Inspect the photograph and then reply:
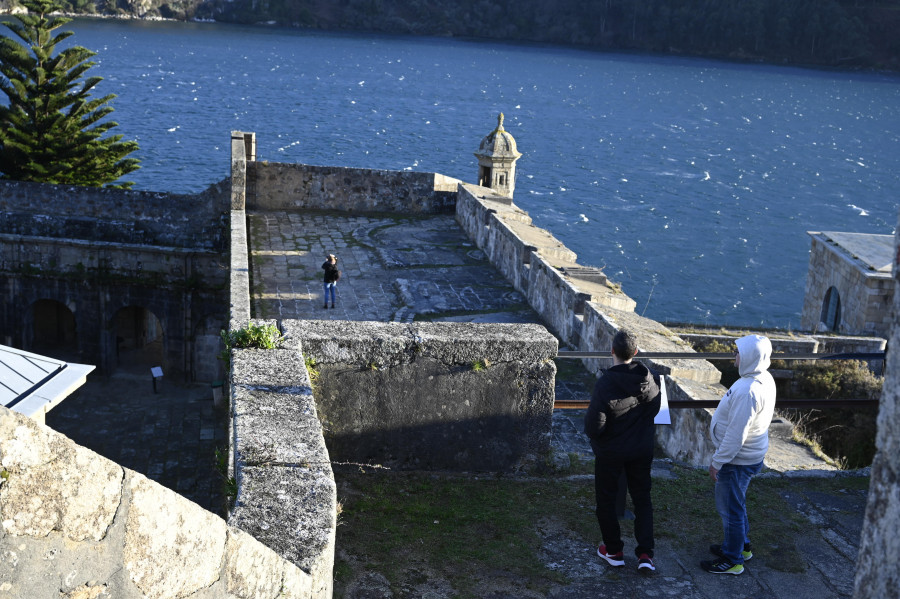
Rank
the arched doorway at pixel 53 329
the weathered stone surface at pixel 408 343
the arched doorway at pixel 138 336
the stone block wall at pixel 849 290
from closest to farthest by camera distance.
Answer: the weathered stone surface at pixel 408 343 < the arched doorway at pixel 53 329 < the stone block wall at pixel 849 290 < the arched doorway at pixel 138 336

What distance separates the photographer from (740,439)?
4.88 meters

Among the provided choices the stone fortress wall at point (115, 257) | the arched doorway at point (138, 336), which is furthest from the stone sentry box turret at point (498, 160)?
the arched doorway at point (138, 336)

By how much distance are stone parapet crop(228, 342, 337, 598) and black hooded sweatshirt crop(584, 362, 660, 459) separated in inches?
53.2

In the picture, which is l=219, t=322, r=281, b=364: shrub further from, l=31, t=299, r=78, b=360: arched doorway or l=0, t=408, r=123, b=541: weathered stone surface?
l=31, t=299, r=78, b=360: arched doorway

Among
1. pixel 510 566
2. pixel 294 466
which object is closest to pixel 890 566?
pixel 294 466

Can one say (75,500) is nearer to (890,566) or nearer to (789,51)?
(890,566)

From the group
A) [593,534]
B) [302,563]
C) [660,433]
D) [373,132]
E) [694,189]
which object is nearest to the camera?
[302,563]

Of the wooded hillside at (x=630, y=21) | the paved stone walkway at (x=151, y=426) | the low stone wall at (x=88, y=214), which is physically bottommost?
the paved stone walkway at (x=151, y=426)

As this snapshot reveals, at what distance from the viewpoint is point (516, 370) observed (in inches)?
232

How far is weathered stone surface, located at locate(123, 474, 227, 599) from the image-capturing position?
8.00 ft

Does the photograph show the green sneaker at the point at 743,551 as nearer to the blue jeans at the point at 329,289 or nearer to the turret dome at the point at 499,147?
the blue jeans at the point at 329,289

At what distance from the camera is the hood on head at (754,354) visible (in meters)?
4.86

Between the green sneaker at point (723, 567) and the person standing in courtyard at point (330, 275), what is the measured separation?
9.35 metres

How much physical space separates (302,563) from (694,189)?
2465 inches
